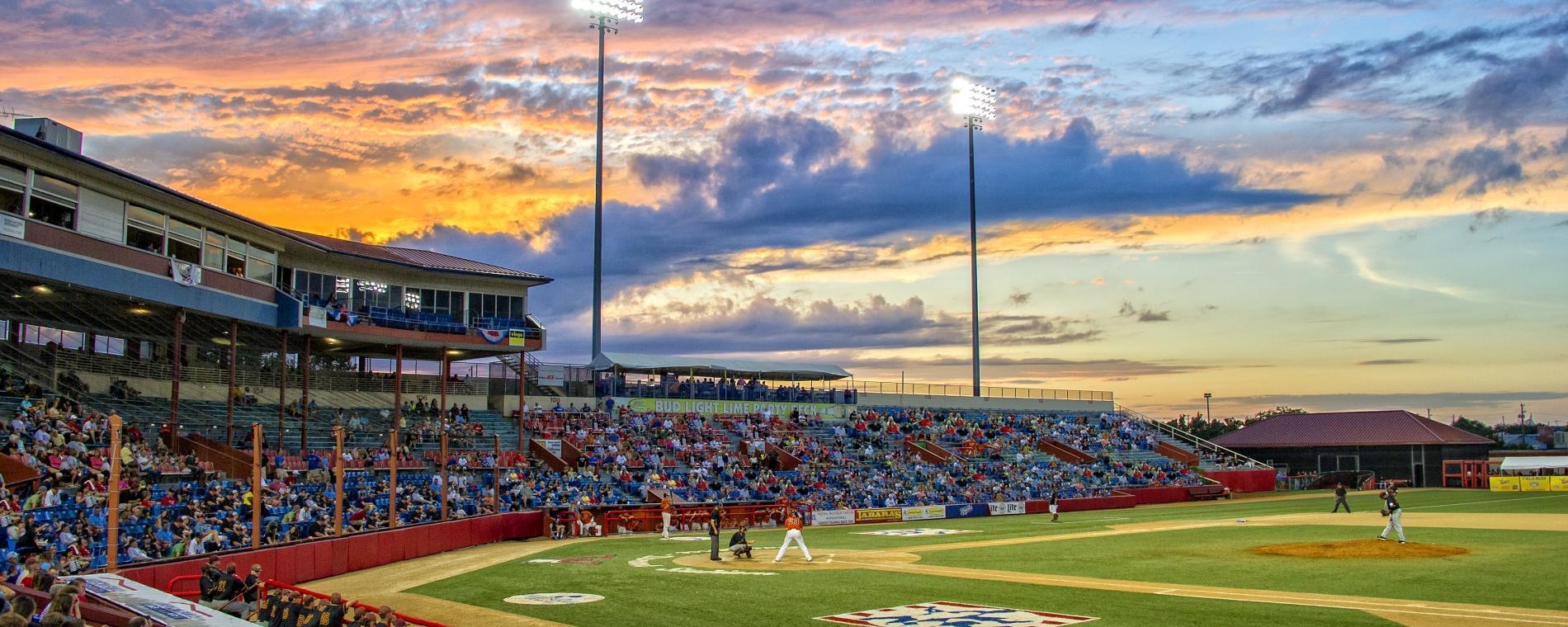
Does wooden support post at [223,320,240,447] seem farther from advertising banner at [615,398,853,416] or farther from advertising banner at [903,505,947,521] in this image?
advertising banner at [903,505,947,521]

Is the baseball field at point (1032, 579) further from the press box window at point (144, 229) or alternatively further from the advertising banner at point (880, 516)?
the press box window at point (144, 229)

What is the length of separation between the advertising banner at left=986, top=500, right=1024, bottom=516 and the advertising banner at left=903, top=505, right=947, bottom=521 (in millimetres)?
3559

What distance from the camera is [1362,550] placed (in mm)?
30734

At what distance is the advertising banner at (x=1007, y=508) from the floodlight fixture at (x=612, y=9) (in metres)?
33.7

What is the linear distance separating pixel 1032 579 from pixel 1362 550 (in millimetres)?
10087

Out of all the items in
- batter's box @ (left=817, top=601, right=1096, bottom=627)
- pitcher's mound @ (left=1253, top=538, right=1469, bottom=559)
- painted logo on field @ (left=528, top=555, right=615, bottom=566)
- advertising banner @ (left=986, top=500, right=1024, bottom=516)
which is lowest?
advertising banner @ (left=986, top=500, right=1024, bottom=516)

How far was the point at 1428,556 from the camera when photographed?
29234mm

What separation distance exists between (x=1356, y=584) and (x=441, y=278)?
1777 inches

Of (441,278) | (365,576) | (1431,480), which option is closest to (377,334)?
(441,278)

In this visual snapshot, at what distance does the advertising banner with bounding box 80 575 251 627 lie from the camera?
538 inches

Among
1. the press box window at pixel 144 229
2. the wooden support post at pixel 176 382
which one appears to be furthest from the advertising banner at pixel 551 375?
the press box window at pixel 144 229

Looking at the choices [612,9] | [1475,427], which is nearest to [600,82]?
[612,9]

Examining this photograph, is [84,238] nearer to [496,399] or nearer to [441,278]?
[441,278]

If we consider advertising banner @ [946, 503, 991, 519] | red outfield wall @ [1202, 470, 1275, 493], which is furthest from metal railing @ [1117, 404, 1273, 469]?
advertising banner @ [946, 503, 991, 519]
